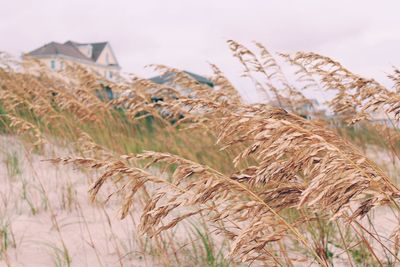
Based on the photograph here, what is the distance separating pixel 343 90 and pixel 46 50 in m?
43.2

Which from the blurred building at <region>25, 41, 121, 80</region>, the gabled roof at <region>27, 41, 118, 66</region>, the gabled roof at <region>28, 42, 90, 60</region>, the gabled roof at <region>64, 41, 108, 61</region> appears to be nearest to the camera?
the gabled roof at <region>28, 42, 90, 60</region>

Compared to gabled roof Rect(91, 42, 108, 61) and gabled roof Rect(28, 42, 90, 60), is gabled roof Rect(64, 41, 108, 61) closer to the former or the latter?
gabled roof Rect(91, 42, 108, 61)

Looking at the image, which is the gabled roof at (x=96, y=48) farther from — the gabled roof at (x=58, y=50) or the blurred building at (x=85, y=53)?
the gabled roof at (x=58, y=50)

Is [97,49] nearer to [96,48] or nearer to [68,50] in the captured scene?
[96,48]

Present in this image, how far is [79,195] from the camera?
4.76 m

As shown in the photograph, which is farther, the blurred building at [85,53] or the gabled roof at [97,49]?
the gabled roof at [97,49]

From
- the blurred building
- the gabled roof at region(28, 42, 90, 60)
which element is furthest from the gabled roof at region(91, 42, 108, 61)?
the gabled roof at region(28, 42, 90, 60)

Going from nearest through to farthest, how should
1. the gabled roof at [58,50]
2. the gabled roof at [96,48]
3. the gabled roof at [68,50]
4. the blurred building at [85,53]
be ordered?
the gabled roof at [58,50] < the gabled roof at [68,50] < the blurred building at [85,53] < the gabled roof at [96,48]

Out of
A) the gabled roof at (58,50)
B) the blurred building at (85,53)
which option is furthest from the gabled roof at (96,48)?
the gabled roof at (58,50)

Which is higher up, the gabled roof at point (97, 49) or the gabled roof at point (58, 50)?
the gabled roof at point (97, 49)

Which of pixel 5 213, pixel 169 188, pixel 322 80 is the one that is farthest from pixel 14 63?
pixel 169 188

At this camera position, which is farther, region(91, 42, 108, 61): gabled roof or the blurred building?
region(91, 42, 108, 61): gabled roof

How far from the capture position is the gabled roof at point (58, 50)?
42.5 m

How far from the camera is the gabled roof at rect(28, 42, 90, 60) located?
42500 mm
